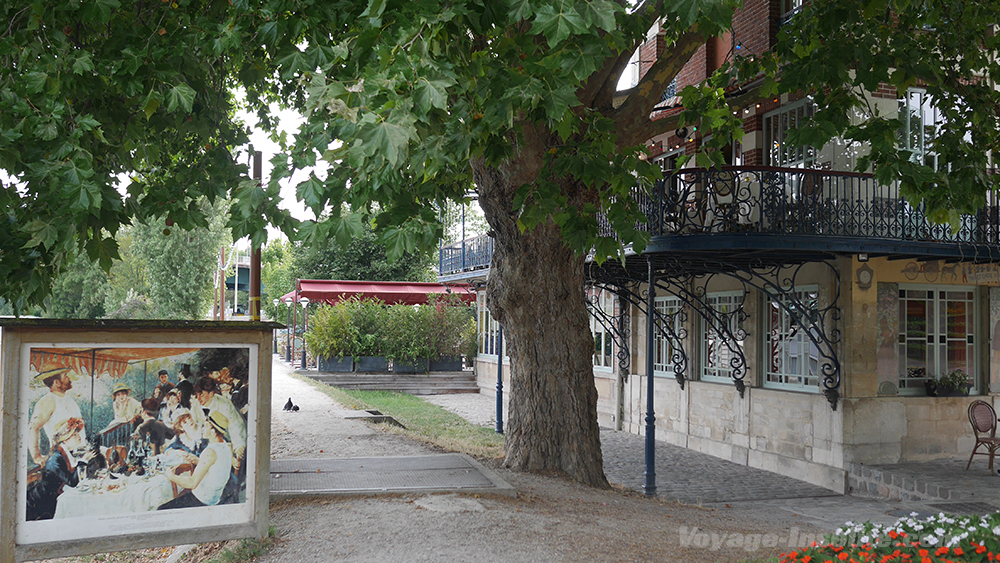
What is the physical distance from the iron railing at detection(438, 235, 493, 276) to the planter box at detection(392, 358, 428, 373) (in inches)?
197

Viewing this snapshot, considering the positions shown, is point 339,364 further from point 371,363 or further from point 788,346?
point 788,346

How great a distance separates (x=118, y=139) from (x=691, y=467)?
998 cm

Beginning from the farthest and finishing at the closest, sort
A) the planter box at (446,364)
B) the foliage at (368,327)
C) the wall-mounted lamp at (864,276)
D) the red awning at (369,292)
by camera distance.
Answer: the red awning at (369,292) < the planter box at (446,364) < the foliage at (368,327) < the wall-mounted lamp at (864,276)

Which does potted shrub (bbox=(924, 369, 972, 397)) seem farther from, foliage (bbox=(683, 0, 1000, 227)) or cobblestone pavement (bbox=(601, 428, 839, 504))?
foliage (bbox=(683, 0, 1000, 227))

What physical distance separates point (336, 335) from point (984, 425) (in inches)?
785

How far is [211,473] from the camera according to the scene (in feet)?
17.3

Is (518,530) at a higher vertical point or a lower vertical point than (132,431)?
lower

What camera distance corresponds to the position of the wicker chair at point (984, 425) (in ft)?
36.1

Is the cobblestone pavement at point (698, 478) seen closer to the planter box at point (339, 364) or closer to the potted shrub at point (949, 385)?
the potted shrub at point (949, 385)

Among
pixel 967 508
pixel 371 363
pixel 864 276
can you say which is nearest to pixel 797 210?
pixel 864 276

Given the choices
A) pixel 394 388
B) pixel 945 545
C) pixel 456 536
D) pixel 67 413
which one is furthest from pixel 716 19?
pixel 394 388

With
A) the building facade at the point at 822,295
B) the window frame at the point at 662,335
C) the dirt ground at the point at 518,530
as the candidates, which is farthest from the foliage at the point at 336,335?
the dirt ground at the point at 518,530

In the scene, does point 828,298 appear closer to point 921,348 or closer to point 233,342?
point 921,348

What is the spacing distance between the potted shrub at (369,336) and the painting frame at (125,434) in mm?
21773
